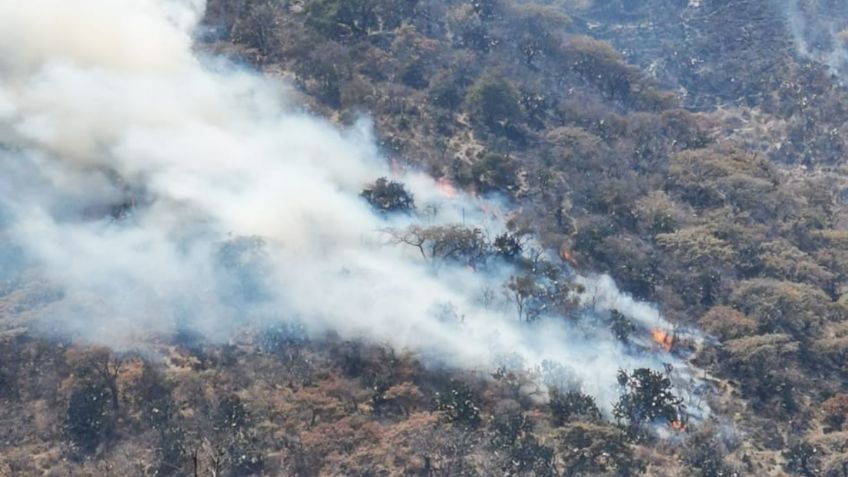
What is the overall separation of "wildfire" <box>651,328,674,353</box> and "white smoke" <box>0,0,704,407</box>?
0.70m

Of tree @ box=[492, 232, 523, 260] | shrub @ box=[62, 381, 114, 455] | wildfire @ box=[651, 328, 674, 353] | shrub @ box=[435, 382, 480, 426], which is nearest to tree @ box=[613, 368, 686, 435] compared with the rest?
wildfire @ box=[651, 328, 674, 353]

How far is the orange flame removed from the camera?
205 feet

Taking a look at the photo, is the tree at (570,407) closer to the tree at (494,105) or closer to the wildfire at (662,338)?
the wildfire at (662,338)

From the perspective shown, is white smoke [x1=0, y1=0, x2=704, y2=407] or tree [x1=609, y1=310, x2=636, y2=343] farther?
tree [x1=609, y1=310, x2=636, y2=343]

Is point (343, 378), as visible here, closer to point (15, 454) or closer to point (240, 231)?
point (240, 231)

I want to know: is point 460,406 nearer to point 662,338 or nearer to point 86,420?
point 662,338

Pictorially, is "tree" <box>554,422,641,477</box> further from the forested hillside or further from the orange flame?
the orange flame

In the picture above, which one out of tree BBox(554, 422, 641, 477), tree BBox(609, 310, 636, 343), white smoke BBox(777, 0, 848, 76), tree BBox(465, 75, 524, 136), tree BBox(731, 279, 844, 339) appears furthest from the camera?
white smoke BBox(777, 0, 848, 76)

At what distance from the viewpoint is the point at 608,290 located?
5562 cm

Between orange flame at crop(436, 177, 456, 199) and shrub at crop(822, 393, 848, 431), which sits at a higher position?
orange flame at crop(436, 177, 456, 199)

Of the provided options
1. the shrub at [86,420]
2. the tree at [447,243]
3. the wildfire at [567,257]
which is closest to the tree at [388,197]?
the tree at [447,243]

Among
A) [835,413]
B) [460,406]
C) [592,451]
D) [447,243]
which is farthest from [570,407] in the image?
[835,413]

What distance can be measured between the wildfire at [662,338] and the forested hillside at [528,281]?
0.63 ft

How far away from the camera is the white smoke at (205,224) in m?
48.2
